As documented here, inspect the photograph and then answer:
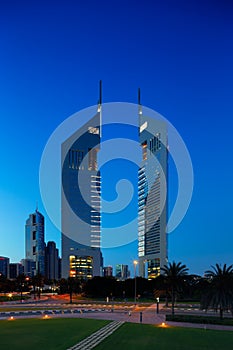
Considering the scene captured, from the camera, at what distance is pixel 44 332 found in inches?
1462

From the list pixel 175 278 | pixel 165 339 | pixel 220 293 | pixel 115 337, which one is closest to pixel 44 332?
pixel 115 337

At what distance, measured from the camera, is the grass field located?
30188 mm

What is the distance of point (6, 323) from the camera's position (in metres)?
44.6

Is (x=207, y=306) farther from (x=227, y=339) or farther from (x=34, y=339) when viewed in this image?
(x=34, y=339)

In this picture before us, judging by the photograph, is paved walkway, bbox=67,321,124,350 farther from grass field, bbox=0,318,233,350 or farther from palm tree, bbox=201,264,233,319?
palm tree, bbox=201,264,233,319

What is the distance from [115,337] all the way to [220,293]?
16.3 m

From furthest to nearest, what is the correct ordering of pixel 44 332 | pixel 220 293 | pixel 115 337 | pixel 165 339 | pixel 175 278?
pixel 175 278, pixel 220 293, pixel 44 332, pixel 115 337, pixel 165 339

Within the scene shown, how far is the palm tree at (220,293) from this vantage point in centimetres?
4471

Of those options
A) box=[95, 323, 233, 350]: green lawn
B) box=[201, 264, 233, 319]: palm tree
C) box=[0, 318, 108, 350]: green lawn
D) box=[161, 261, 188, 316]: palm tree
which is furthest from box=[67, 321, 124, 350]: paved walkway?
box=[161, 261, 188, 316]: palm tree

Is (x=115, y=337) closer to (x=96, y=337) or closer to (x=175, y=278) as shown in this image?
(x=96, y=337)

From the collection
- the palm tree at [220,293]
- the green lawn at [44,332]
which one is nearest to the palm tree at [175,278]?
the palm tree at [220,293]

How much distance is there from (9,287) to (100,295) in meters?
43.3

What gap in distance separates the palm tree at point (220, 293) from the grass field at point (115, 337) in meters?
6.95

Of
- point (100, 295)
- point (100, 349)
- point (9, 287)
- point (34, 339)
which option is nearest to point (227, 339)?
point (100, 349)
